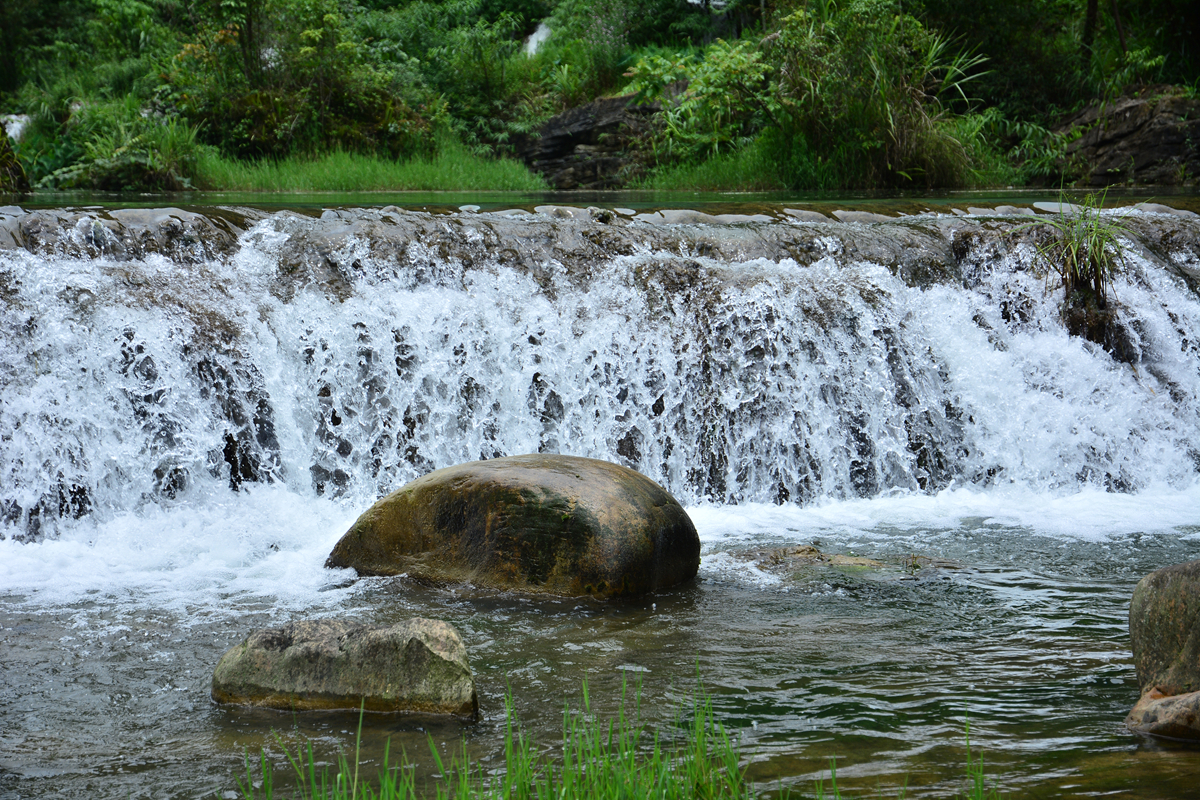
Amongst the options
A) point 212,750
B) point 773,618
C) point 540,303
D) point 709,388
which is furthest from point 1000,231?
point 212,750

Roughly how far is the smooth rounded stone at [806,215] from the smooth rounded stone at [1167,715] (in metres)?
6.73

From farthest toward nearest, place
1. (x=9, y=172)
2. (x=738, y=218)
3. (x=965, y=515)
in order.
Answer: (x=9, y=172) < (x=738, y=218) < (x=965, y=515)

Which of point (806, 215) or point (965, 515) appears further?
point (806, 215)

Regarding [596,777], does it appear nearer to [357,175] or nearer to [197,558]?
[197,558]

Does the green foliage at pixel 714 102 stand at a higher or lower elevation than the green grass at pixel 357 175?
higher

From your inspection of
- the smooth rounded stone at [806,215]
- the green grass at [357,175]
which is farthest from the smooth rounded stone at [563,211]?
the green grass at [357,175]

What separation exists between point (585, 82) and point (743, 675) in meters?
21.1

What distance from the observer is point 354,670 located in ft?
10.5

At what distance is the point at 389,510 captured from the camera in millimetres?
5012

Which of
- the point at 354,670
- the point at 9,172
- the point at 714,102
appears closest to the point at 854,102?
the point at 714,102

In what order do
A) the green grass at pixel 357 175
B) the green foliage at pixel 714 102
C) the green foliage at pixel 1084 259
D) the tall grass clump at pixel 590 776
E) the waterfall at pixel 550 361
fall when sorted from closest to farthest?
the tall grass clump at pixel 590 776
the waterfall at pixel 550 361
the green foliage at pixel 1084 259
the green foliage at pixel 714 102
the green grass at pixel 357 175

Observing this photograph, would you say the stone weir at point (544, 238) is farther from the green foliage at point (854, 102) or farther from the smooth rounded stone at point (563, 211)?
the green foliage at point (854, 102)

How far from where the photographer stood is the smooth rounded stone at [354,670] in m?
3.10

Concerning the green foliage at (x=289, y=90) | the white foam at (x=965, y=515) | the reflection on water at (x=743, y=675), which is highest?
the green foliage at (x=289, y=90)
